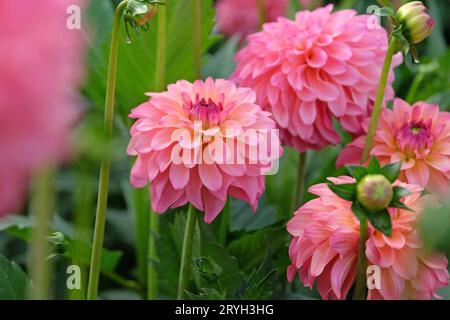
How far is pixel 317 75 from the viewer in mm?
497

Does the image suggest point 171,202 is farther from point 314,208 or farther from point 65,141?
point 65,141

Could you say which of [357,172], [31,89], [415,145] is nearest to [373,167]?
[357,172]

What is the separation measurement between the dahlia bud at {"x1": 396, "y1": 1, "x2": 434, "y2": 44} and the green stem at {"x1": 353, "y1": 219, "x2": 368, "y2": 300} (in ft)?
0.38

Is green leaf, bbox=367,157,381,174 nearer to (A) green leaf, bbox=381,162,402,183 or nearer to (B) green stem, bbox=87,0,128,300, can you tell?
(A) green leaf, bbox=381,162,402,183

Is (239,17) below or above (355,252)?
above

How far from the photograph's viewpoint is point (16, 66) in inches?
7.1

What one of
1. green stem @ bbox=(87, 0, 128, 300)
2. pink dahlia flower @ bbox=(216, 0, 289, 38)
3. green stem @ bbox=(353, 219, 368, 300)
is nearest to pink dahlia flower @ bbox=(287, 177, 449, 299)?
green stem @ bbox=(353, 219, 368, 300)

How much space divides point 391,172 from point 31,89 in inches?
8.9

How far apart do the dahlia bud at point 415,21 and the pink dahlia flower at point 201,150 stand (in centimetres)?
9

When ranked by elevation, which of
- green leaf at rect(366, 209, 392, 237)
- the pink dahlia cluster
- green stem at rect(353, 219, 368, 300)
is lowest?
green stem at rect(353, 219, 368, 300)

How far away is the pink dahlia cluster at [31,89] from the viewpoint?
17cm

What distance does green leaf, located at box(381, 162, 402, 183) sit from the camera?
36 cm

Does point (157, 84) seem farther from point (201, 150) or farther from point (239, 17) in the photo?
point (239, 17)

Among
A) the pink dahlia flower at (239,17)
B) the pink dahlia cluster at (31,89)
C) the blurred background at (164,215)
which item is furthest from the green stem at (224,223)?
the pink dahlia flower at (239,17)
